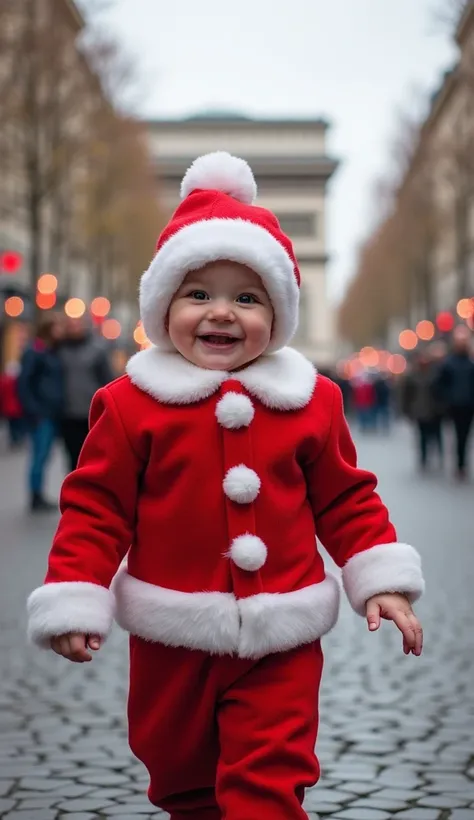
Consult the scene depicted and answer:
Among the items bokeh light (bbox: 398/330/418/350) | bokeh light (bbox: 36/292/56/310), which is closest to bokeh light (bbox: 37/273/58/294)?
bokeh light (bbox: 36/292/56/310)

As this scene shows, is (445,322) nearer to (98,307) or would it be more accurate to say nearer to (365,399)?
(98,307)

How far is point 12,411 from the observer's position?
23781 mm

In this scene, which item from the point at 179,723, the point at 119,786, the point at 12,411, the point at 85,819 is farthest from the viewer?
the point at 12,411

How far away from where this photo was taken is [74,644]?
287cm

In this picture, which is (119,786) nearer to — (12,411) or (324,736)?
(324,736)

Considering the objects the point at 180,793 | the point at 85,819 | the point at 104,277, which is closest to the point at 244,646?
the point at 180,793

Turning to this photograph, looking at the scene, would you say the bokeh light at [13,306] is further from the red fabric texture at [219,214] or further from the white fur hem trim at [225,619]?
the white fur hem trim at [225,619]

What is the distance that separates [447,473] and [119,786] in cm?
1399

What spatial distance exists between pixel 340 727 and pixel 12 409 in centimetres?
1951

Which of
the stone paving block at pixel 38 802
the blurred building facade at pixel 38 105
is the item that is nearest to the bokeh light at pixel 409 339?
the blurred building facade at pixel 38 105

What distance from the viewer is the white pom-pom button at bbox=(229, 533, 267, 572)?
2.81 m

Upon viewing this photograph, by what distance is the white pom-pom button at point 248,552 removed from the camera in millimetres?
2809

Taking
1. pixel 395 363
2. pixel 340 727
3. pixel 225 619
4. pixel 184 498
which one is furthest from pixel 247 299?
pixel 395 363

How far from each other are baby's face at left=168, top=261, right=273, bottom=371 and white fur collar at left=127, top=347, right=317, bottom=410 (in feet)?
0.10
